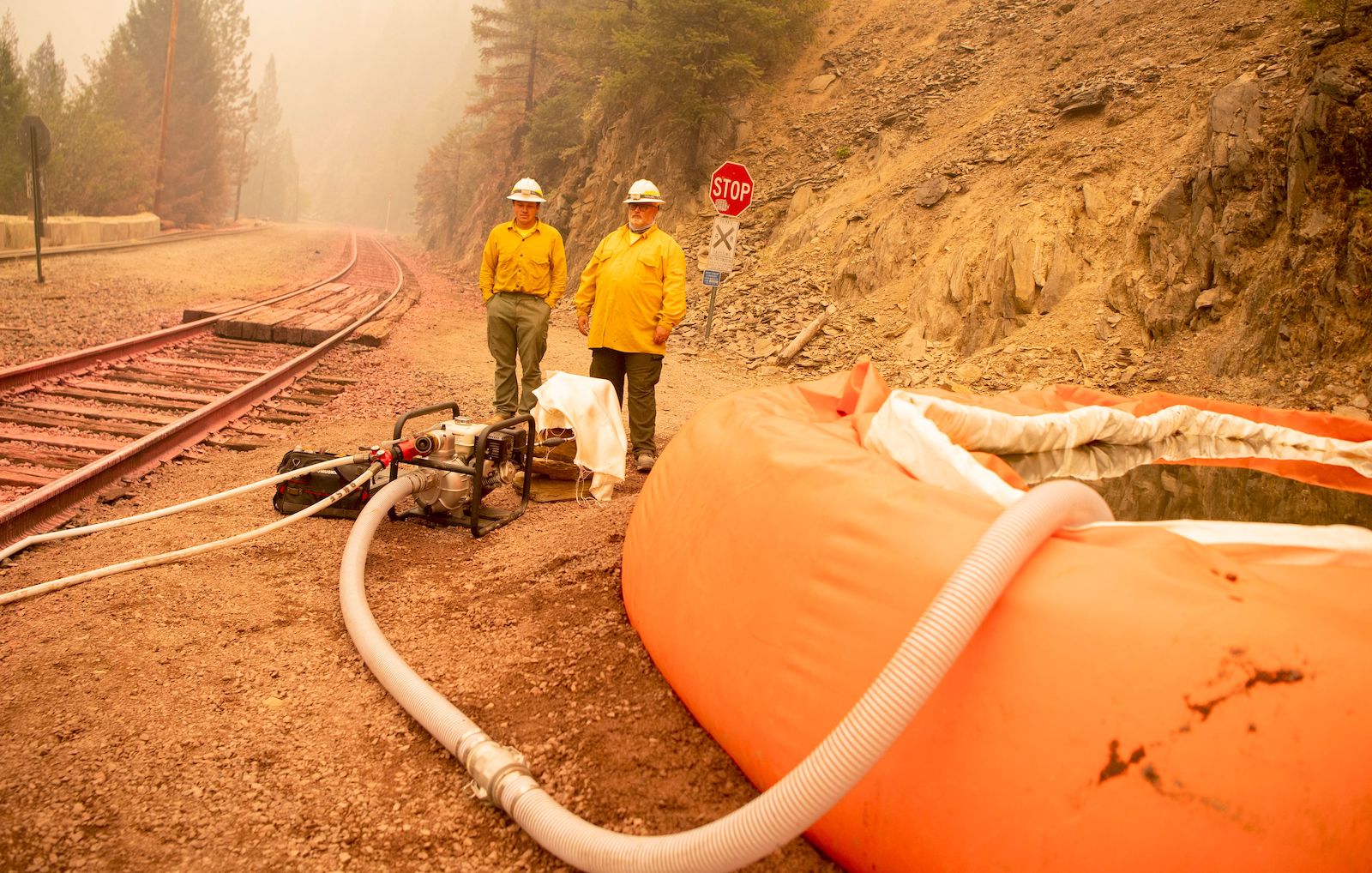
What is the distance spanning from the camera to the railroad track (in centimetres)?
461

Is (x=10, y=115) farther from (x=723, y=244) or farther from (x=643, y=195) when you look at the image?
(x=643, y=195)

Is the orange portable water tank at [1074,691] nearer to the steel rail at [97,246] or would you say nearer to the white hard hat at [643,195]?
the white hard hat at [643,195]

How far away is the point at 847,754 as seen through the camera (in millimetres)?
1561

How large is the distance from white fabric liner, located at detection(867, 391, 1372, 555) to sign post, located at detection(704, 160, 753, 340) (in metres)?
8.17

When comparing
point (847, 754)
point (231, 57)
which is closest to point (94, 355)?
point (847, 754)

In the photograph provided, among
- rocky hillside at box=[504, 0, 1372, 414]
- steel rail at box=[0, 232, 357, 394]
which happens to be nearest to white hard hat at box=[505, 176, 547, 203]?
steel rail at box=[0, 232, 357, 394]

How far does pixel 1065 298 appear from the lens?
9.43 meters

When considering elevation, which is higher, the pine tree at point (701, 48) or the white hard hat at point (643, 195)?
the pine tree at point (701, 48)

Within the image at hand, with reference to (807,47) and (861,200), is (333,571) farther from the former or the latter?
(807,47)

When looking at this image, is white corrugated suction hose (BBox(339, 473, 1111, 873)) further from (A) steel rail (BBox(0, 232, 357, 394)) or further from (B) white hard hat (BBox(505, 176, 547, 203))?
(A) steel rail (BBox(0, 232, 357, 394))

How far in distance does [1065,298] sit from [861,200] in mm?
5082

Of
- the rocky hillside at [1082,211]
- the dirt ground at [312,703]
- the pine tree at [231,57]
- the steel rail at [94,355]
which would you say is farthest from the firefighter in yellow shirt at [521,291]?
the pine tree at [231,57]

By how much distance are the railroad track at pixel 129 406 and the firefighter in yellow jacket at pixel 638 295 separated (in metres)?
2.83

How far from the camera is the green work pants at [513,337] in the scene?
6477mm
